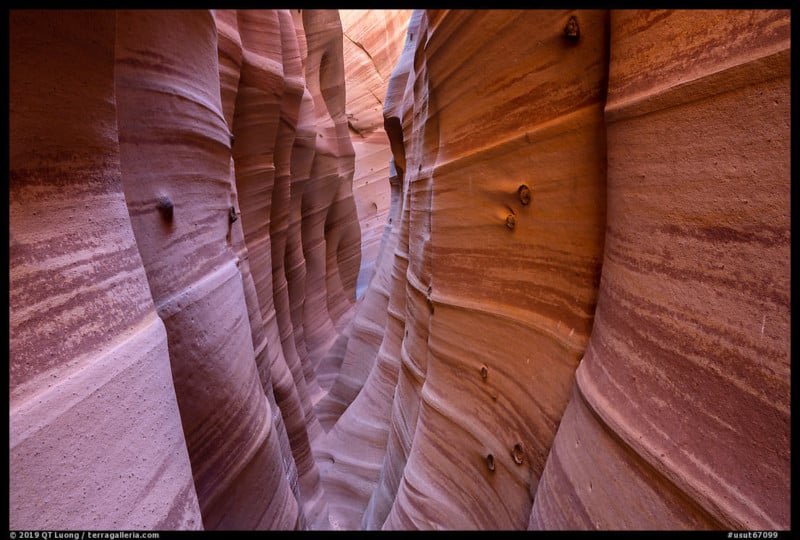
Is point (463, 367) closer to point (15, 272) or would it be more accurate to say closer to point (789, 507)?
point (789, 507)

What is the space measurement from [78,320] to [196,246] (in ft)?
2.49

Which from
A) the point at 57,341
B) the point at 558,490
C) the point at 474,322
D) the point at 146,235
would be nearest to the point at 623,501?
the point at 558,490

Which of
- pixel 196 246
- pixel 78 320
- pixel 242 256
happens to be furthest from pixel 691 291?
pixel 242 256

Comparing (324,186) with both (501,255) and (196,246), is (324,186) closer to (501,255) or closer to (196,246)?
(196,246)

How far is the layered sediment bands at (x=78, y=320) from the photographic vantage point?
0.65 metres

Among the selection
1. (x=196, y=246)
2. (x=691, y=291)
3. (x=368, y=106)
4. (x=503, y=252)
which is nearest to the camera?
(x=691, y=291)

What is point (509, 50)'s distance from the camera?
1.24 metres

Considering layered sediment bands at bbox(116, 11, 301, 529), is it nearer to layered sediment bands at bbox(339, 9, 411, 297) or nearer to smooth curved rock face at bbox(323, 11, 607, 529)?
smooth curved rock face at bbox(323, 11, 607, 529)

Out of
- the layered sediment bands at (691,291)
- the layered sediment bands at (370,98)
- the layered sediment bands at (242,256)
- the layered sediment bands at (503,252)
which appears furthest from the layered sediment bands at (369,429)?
the layered sediment bands at (370,98)

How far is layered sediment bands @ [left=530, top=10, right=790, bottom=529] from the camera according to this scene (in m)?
0.58

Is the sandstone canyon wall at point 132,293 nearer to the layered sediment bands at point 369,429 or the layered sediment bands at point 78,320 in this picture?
the layered sediment bands at point 78,320

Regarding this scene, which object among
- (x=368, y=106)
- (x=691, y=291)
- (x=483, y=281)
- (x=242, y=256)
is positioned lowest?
(x=242, y=256)

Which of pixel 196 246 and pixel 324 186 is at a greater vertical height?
pixel 196 246

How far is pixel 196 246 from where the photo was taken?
149 centimetres
